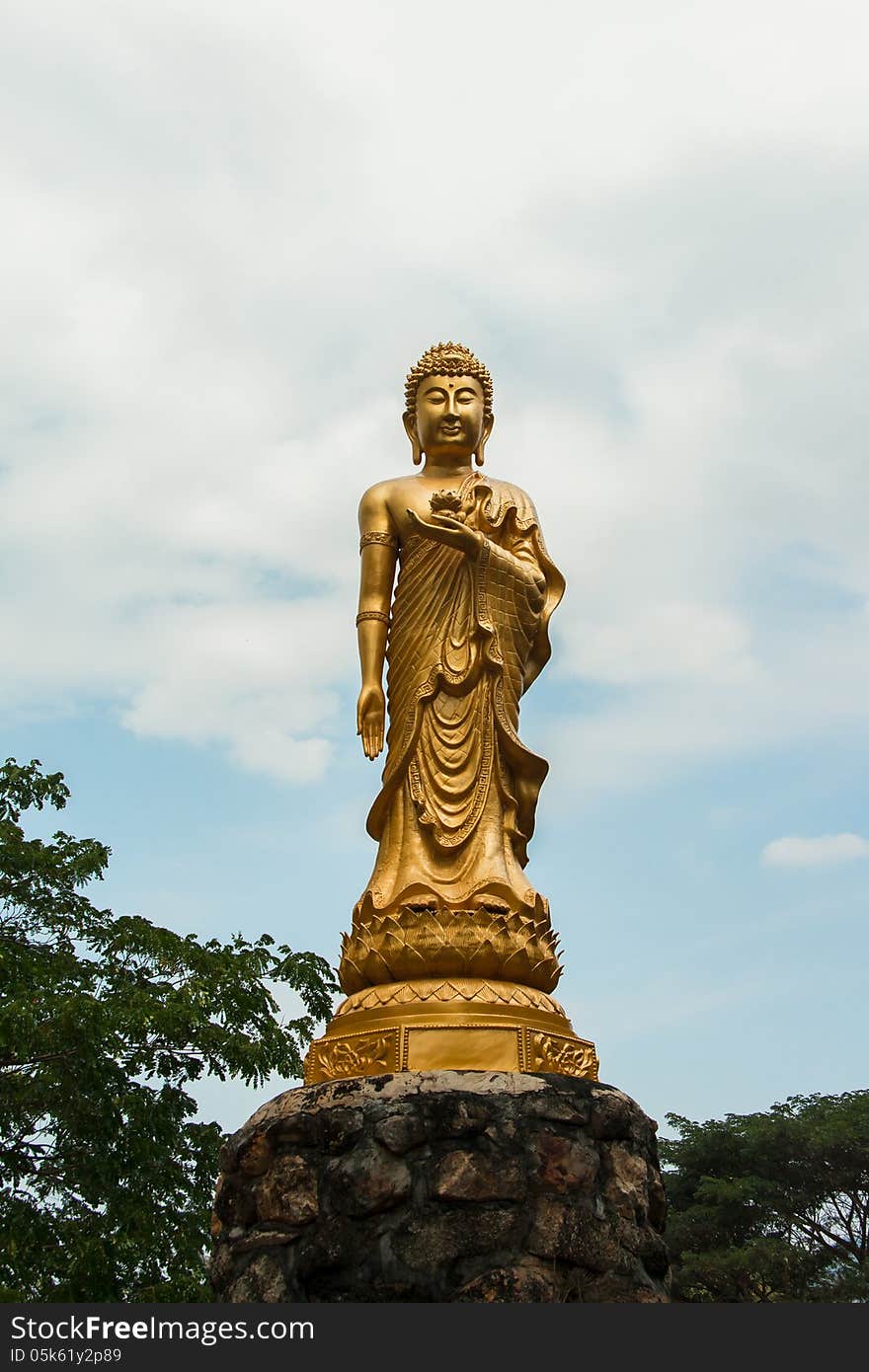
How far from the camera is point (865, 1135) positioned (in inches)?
550

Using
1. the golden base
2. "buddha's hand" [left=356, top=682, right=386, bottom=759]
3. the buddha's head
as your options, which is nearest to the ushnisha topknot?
the buddha's head

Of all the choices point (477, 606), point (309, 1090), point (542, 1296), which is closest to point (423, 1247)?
point (542, 1296)

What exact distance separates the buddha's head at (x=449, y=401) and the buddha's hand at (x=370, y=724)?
4.66ft

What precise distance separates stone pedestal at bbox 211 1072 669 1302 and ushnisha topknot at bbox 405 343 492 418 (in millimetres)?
3810

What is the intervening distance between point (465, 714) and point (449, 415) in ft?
5.54

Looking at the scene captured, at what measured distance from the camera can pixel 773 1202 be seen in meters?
14.0

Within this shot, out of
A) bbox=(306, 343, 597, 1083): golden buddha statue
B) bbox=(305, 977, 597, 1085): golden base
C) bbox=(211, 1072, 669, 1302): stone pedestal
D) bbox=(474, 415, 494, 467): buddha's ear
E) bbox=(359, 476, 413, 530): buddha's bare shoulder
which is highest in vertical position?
bbox=(474, 415, 494, 467): buddha's ear

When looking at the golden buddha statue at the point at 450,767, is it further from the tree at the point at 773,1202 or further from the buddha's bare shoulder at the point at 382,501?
the tree at the point at 773,1202

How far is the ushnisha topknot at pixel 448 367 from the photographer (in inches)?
299

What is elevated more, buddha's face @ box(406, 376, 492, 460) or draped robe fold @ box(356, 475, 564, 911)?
buddha's face @ box(406, 376, 492, 460)

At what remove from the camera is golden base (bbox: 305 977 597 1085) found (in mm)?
5660

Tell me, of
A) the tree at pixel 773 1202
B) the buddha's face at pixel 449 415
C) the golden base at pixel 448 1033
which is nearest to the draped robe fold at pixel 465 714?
the buddha's face at pixel 449 415

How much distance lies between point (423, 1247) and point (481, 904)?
1.49 metres

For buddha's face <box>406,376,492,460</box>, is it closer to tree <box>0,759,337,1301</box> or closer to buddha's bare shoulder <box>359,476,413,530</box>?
buddha's bare shoulder <box>359,476,413,530</box>
